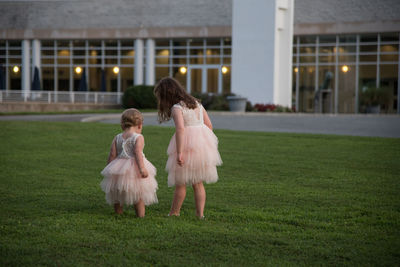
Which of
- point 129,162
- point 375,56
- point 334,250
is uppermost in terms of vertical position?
point 375,56

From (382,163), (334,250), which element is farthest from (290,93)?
(334,250)

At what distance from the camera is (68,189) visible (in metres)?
7.29

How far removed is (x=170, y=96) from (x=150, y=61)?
3497cm

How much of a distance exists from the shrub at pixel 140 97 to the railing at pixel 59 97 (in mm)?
2672

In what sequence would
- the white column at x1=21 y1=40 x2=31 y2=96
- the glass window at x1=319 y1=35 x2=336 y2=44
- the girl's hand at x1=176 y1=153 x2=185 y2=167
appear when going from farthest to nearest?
1. the white column at x1=21 y1=40 x2=31 y2=96
2. the glass window at x1=319 y1=35 x2=336 y2=44
3. the girl's hand at x1=176 y1=153 x2=185 y2=167

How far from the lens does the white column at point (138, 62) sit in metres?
40.2

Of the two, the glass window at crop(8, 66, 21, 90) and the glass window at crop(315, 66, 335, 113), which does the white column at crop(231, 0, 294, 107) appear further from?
the glass window at crop(8, 66, 21, 90)

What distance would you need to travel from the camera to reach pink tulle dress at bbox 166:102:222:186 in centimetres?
578

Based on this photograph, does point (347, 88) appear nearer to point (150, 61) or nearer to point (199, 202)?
point (150, 61)

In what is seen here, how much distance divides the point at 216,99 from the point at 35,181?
80.4 ft

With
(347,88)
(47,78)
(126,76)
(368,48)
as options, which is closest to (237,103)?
(347,88)

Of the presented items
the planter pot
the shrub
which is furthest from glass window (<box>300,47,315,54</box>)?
the shrub

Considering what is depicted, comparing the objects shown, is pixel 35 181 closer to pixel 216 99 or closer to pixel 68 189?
pixel 68 189

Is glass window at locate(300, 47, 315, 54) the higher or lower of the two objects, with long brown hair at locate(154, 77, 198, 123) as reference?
higher
